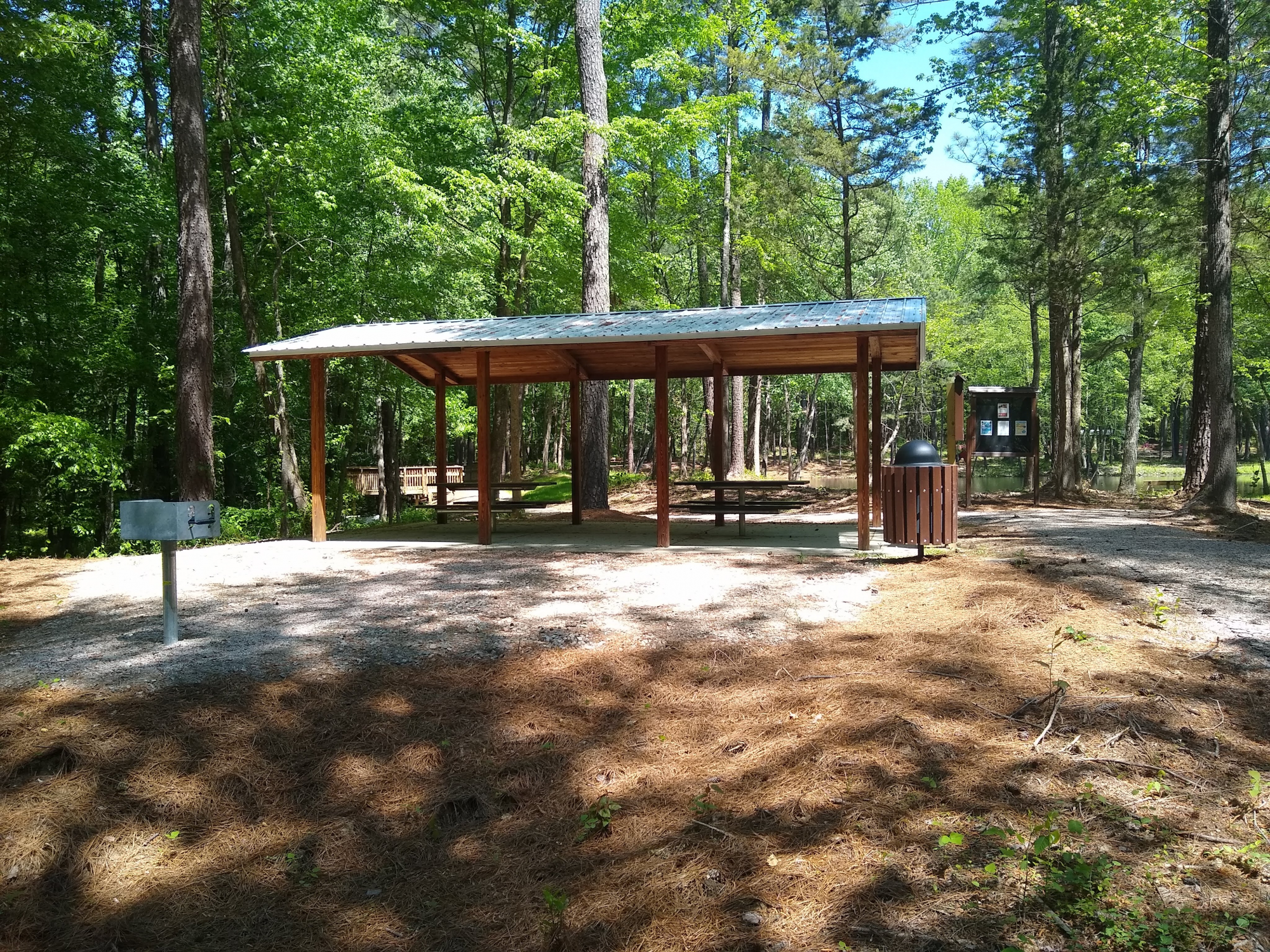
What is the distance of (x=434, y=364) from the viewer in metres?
12.6

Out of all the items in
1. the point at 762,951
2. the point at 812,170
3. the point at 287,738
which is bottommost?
the point at 762,951

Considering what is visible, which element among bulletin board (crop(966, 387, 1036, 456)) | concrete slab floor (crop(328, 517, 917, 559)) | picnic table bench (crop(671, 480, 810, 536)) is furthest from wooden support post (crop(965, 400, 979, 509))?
picnic table bench (crop(671, 480, 810, 536))

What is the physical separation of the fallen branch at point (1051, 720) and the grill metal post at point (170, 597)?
4886 millimetres

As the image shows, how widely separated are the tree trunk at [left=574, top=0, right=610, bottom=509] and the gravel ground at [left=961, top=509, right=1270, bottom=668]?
642 cm

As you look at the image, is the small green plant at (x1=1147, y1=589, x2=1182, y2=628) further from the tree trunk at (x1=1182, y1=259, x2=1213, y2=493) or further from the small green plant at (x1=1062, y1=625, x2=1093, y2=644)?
the tree trunk at (x1=1182, y1=259, x2=1213, y2=493)

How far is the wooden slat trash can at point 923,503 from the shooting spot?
793 cm

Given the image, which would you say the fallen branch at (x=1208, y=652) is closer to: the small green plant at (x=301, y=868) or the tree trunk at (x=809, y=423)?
the small green plant at (x=301, y=868)

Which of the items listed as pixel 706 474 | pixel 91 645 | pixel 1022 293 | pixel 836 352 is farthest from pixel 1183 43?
pixel 91 645

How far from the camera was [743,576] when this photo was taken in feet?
24.5

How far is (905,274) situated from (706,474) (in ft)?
50.1

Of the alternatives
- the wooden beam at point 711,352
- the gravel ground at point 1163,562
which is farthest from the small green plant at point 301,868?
the wooden beam at point 711,352

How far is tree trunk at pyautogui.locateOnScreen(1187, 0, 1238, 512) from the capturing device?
39.2 ft

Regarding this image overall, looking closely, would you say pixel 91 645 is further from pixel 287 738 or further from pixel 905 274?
pixel 905 274

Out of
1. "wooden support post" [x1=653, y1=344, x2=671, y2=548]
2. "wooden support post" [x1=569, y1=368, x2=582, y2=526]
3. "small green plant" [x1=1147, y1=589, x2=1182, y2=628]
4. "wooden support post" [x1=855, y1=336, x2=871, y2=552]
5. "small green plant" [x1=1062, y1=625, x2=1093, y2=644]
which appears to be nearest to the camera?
"small green plant" [x1=1062, y1=625, x2=1093, y2=644]
